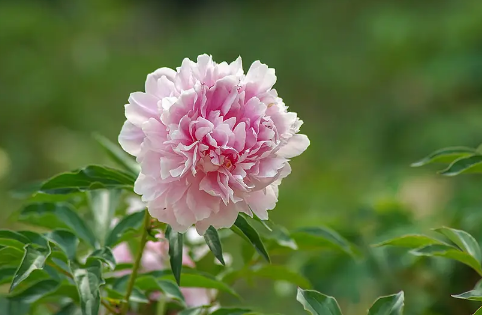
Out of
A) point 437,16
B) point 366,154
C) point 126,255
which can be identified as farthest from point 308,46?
point 126,255

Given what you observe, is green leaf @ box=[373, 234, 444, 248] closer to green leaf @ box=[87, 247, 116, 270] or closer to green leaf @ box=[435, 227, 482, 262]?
green leaf @ box=[435, 227, 482, 262]

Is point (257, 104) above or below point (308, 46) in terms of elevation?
above

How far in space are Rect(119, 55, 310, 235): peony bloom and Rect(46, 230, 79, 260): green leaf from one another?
148mm

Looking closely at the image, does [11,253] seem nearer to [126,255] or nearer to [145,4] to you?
[126,255]

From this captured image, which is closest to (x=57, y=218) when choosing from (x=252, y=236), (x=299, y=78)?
(x=252, y=236)

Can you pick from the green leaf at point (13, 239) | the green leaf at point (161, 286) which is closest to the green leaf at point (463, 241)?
the green leaf at point (161, 286)

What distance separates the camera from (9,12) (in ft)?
9.16

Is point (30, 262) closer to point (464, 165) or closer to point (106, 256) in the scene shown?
A: point (106, 256)

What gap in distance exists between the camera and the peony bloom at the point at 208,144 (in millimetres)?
452

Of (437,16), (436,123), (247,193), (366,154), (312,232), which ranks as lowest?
(366,154)

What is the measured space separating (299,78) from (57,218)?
2.29m

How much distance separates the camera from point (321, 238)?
0.62 m

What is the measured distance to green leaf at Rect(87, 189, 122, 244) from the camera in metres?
0.64

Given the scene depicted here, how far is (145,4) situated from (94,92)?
1.01m
